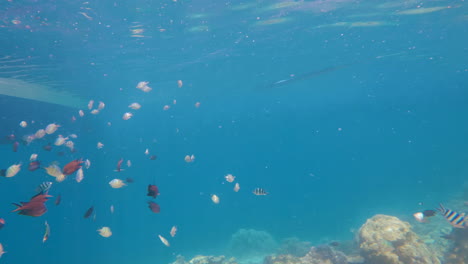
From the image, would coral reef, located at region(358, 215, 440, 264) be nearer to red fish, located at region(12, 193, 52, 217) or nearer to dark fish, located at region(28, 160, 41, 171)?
red fish, located at region(12, 193, 52, 217)

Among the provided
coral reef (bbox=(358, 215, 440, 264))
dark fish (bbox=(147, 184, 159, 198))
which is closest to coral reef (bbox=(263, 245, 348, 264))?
coral reef (bbox=(358, 215, 440, 264))

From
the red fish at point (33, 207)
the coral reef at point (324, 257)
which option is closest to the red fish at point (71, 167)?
the red fish at point (33, 207)

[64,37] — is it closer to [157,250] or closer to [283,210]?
[157,250]

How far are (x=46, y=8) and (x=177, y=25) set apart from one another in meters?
6.71

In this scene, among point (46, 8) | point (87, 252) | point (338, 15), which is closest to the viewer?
point (46, 8)

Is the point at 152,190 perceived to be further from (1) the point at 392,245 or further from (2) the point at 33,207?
(1) the point at 392,245

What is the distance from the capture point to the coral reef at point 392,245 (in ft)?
27.2

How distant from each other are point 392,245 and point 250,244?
1751 centimetres

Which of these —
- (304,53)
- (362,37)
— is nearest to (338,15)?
(362,37)

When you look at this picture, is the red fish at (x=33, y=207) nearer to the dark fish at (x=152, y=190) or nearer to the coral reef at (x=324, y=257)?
the dark fish at (x=152, y=190)

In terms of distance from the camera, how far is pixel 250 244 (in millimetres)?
24281

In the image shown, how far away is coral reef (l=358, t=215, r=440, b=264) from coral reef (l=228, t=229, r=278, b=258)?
624 inches

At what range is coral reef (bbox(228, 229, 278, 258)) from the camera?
77.7 feet

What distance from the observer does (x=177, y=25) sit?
16.3m
